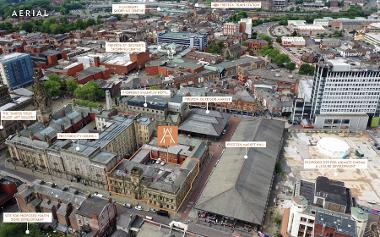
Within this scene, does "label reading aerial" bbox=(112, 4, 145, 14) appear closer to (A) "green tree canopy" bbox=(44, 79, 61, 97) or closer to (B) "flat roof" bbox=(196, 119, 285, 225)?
(B) "flat roof" bbox=(196, 119, 285, 225)

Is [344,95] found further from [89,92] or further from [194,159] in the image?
[89,92]

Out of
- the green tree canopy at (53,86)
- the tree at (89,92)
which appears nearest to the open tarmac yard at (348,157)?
the tree at (89,92)

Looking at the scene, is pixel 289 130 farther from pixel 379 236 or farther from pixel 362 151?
pixel 379 236

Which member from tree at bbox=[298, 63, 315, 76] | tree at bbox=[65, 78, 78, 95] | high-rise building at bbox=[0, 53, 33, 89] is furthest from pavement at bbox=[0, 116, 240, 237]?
tree at bbox=[298, 63, 315, 76]

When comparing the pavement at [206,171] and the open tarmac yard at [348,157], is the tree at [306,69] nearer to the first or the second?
the open tarmac yard at [348,157]

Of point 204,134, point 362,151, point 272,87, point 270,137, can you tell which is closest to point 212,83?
point 272,87

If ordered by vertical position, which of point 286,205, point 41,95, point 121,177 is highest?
point 41,95

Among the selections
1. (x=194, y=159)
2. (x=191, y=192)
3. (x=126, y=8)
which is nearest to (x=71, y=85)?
(x=126, y=8)

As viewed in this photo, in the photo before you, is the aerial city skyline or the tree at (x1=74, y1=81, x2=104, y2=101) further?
the tree at (x1=74, y1=81, x2=104, y2=101)
